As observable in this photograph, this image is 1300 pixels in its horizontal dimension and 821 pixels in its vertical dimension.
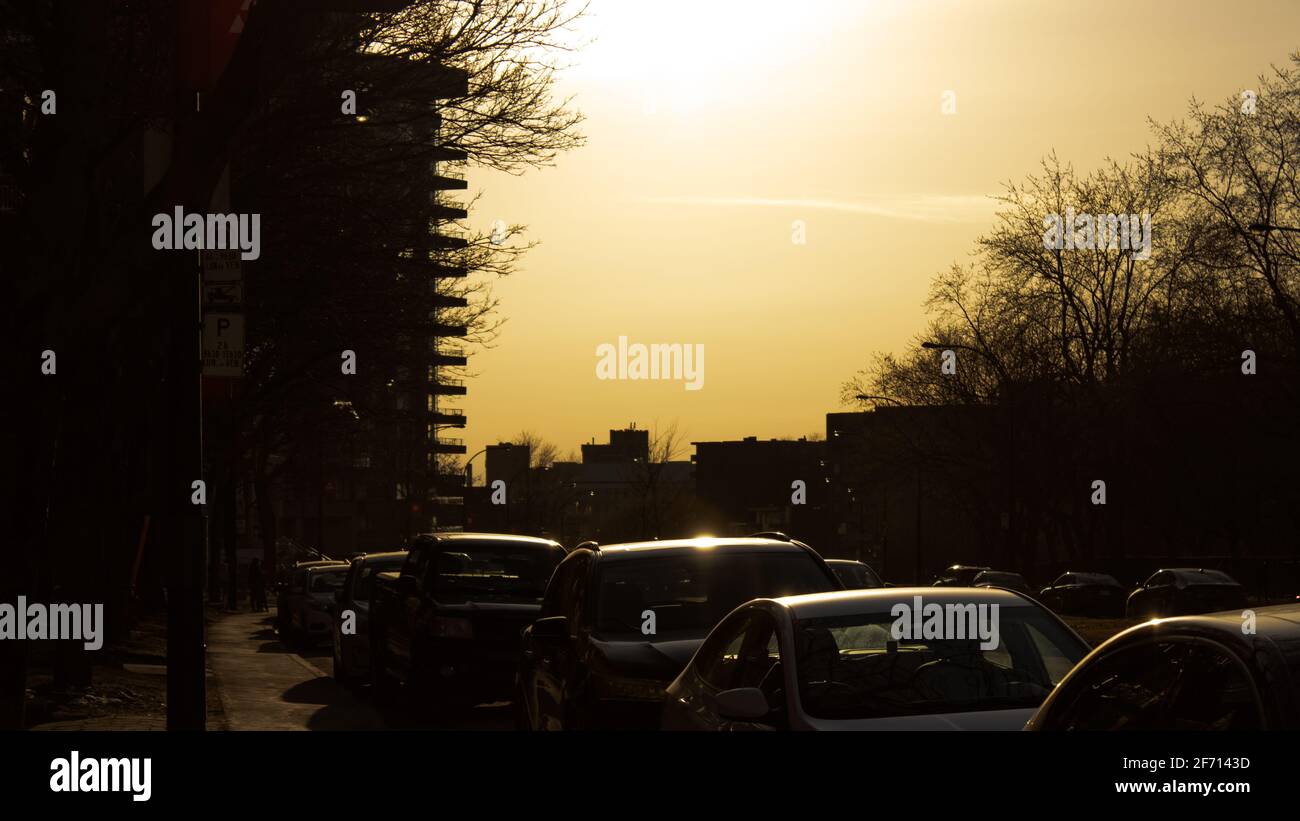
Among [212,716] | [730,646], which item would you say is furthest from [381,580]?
[730,646]

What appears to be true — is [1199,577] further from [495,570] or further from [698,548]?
→ [698,548]

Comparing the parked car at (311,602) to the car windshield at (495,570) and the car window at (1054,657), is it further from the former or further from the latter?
the car window at (1054,657)

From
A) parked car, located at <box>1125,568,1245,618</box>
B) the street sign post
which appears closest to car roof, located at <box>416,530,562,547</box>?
the street sign post

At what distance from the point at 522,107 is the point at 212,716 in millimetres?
8095

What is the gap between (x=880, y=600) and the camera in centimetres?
827

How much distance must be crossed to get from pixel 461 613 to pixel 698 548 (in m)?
5.89

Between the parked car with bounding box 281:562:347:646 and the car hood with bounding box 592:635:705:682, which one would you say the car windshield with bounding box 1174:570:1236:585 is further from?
the car hood with bounding box 592:635:705:682

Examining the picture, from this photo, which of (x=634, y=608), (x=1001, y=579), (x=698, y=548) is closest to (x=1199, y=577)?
(x=1001, y=579)

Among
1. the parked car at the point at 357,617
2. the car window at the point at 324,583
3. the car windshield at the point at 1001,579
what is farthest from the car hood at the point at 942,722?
the car windshield at the point at 1001,579

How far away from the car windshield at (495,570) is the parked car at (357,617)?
3.73 m

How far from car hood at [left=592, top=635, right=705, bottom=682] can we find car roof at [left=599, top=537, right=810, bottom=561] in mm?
1159

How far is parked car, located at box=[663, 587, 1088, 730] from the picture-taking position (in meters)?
7.46

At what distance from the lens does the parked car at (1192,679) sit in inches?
182
